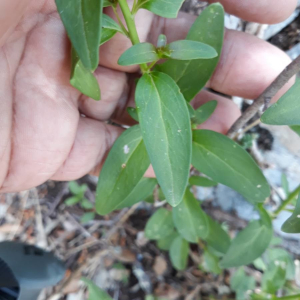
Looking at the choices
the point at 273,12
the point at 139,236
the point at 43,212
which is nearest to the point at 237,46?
the point at 273,12

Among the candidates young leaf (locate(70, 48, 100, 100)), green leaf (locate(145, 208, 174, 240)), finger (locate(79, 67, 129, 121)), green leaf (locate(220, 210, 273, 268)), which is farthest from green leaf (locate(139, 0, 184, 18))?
green leaf (locate(145, 208, 174, 240))

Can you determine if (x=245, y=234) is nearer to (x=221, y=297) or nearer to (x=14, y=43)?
(x=221, y=297)

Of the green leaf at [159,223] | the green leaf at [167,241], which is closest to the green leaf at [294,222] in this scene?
the green leaf at [159,223]

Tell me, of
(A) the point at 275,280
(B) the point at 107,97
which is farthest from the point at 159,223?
(B) the point at 107,97

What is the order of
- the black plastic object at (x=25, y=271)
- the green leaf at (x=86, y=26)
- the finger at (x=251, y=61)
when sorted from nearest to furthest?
the green leaf at (x=86, y=26)
the finger at (x=251, y=61)
the black plastic object at (x=25, y=271)

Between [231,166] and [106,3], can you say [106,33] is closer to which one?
[106,3]

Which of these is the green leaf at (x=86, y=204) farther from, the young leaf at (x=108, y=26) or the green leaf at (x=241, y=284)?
the young leaf at (x=108, y=26)

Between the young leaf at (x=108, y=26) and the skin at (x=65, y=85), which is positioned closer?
the young leaf at (x=108, y=26)

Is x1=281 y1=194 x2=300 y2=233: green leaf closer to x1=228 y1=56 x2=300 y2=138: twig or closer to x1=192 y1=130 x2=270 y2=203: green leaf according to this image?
x1=192 y1=130 x2=270 y2=203: green leaf
